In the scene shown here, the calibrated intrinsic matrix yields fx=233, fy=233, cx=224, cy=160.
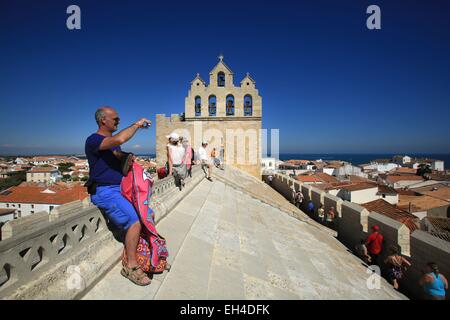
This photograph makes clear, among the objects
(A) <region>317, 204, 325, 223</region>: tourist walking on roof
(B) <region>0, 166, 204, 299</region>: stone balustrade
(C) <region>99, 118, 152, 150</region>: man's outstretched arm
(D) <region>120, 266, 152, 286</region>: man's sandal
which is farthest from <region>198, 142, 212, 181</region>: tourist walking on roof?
(C) <region>99, 118, 152, 150</region>: man's outstretched arm

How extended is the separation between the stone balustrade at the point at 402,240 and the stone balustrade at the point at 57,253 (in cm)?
501

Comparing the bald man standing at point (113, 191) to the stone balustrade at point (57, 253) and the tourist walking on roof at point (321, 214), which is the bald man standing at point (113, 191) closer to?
the stone balustrade at point (57, 253)

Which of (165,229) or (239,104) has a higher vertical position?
(239,104)

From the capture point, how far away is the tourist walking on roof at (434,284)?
361cm

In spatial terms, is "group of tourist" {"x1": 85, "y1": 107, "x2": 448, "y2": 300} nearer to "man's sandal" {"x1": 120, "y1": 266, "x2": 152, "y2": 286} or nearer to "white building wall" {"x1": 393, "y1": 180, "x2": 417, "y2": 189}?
"man's sandal" {"x1": 120, "y1": 266, "x2": 152, "y2": 286}

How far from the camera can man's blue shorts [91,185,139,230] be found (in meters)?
2.33

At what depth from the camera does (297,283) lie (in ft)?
11.2

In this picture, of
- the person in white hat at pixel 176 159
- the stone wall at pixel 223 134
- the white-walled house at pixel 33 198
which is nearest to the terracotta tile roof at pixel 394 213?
the stone wall at pixel 223 134

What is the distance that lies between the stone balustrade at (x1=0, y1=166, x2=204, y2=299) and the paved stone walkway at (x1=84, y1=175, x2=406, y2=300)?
0.20 meters

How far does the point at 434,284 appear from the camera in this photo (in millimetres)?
3621
